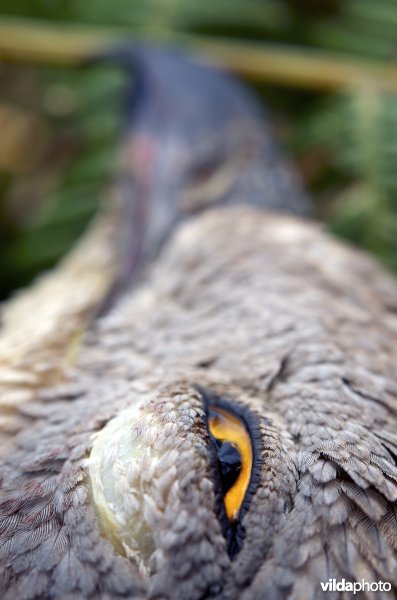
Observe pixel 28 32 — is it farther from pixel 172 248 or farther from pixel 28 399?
pixel 28 399

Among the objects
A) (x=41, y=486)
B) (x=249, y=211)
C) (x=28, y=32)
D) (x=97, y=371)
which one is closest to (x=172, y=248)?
(x=249, y=211)

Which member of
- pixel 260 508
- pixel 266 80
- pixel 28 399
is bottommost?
pixel 28 399

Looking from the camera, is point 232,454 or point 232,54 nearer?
point 232,454

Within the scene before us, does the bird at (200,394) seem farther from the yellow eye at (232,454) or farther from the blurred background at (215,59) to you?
the blurred background at (215,59)

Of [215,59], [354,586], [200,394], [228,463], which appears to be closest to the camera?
[354,586]

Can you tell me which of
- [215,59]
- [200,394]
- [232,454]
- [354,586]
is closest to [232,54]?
[215,59]

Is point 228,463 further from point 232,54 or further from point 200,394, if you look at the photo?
point 232,54

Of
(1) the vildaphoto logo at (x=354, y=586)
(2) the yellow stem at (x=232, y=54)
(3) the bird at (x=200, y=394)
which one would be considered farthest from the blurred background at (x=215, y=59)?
(1) the vildaphoto logo at (x=354, y=586)
